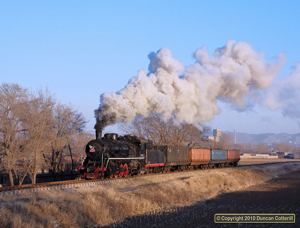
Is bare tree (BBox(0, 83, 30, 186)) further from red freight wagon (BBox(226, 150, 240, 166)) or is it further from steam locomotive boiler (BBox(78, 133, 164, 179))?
red freight wagon (BBox(226, 150, 240, 166))

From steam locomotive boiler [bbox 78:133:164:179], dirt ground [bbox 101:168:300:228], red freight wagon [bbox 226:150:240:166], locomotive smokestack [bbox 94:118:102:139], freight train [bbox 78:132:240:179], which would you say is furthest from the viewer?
red freight wagon [bbox 226:150:240:166]

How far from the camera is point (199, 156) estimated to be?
127ft

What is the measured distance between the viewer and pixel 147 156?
93.7ft

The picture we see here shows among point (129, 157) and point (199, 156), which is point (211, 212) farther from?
point (199, 156)

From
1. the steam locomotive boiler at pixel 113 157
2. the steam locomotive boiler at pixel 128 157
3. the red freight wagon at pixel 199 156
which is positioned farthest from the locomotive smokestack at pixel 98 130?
the red freight wagon at pixel 199 156

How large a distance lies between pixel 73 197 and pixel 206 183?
14386mm

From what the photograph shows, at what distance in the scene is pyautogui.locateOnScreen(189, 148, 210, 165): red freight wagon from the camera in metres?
37.3

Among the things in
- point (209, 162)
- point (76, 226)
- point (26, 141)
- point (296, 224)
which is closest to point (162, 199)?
point (76, 226)

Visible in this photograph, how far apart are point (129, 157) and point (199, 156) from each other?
51.1ft

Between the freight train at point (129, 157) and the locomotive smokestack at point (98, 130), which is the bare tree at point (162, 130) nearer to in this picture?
the freight train at point (129, 157)

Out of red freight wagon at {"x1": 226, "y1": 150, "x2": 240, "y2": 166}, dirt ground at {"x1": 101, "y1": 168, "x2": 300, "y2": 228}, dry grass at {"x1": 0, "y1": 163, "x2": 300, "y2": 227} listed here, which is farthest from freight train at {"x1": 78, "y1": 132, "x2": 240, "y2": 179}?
red freight wagon at {"x1": 226, "y1": 150, "x2": 240, "y2": 166}

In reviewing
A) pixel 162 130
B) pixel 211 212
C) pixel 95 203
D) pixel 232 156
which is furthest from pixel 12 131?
pixel 232 156

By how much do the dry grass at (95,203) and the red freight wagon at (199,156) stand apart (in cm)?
1137

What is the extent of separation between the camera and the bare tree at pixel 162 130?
5288 cm
